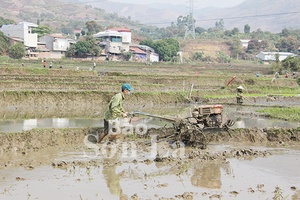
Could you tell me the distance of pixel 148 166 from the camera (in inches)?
389

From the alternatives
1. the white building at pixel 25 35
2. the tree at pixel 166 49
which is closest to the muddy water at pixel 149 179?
the white building at pixel 25 35

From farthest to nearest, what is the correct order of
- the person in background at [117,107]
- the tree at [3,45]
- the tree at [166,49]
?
the tree at [166,49] → the tree at [3,45] → the person in background at [117,107]

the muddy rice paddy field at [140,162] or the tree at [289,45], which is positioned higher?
the tree at [289,45]

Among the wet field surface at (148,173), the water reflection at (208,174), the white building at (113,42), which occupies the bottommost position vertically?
the water reflection at (208,174)

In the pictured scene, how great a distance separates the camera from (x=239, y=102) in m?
23.1

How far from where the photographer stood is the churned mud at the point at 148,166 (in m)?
8.07

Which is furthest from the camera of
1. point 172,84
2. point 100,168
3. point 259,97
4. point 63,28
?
point 63,28

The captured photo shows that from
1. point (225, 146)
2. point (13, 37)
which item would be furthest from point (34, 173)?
point (13, 37)

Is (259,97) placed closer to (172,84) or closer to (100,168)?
(172,84)

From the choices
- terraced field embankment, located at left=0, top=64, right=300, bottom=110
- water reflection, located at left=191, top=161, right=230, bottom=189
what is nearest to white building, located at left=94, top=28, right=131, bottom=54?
terraced field embankment, located at left=0, top=64, right=300, bottom=110

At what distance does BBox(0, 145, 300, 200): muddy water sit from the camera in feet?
26.0

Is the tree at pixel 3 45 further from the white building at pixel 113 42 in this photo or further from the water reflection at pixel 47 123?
the water reflection at pixel 47 123

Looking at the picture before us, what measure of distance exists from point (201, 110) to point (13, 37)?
57161 mm

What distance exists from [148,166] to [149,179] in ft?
3.25
